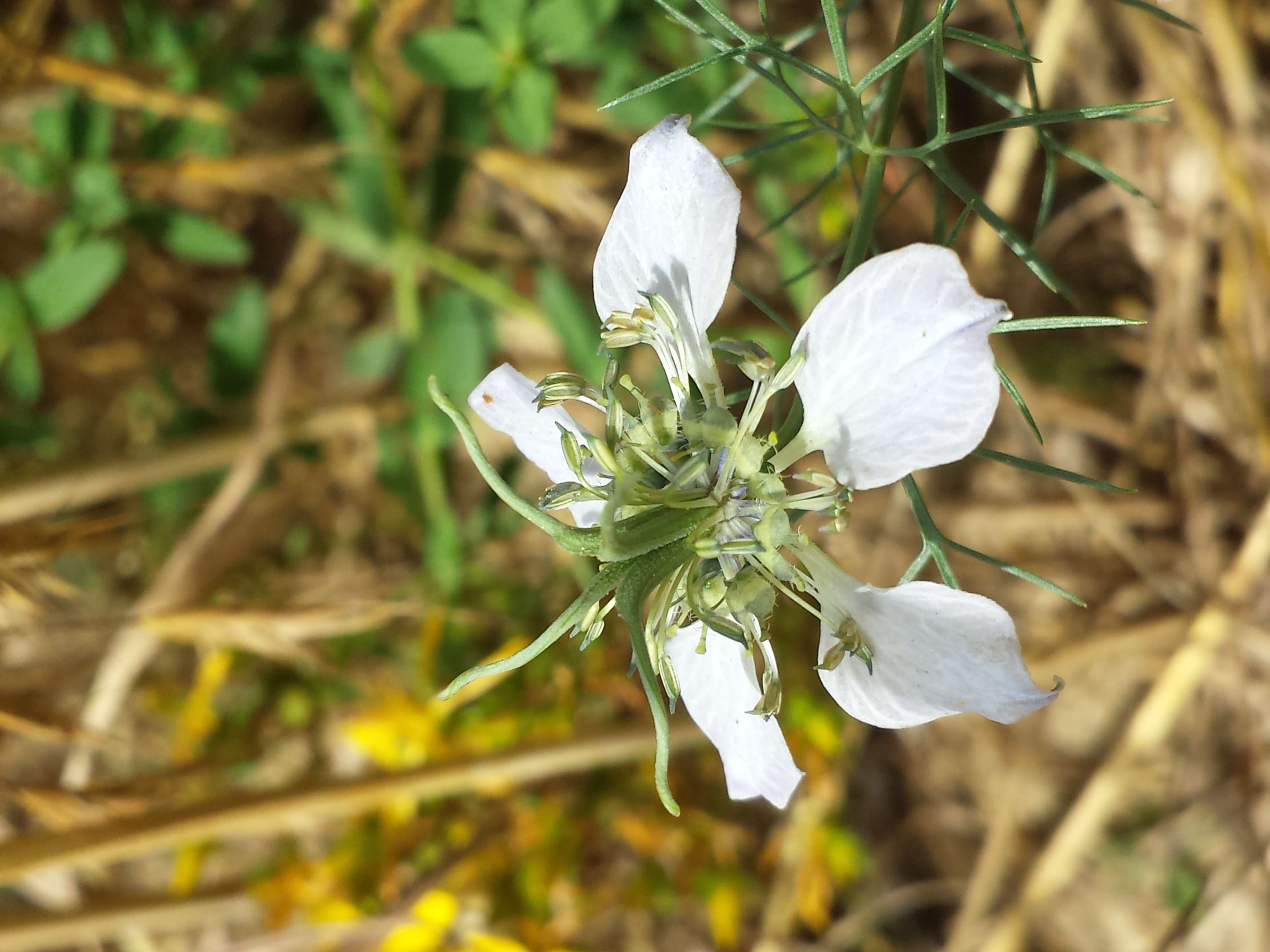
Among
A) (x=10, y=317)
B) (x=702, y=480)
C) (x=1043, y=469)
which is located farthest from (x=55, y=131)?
(x=1043, y=469)

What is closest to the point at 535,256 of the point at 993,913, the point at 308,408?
the point at 308,408

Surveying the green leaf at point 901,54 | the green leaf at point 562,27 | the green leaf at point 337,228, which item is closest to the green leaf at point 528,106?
the green leaf at point 562,27

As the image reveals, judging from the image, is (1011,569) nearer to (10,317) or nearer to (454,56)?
(454,56)

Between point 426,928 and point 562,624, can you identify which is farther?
point 426,928

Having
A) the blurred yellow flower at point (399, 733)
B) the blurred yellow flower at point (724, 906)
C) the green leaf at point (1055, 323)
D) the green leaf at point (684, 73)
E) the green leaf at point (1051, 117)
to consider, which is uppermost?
the green leaf at point (684, 73)

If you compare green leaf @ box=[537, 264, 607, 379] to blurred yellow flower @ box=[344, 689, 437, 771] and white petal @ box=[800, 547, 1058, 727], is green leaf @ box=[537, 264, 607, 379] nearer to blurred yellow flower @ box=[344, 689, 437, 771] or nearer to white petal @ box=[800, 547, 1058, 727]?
blurred yellow flower @ box=[344, 689, 437, 771]

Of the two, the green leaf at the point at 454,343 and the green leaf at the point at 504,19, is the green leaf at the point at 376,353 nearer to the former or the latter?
the green leaf at the point at 454,343
